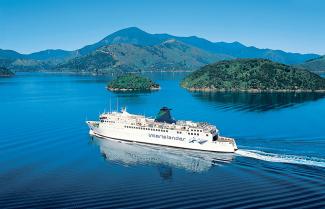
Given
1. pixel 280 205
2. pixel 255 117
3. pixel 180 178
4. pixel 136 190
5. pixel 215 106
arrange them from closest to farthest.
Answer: pixel 280 205
pixel 136 190
pixel 180 178
pixel 255 117
pixel 215 106

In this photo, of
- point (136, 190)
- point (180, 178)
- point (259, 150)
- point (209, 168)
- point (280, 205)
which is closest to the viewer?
point (280, 205)

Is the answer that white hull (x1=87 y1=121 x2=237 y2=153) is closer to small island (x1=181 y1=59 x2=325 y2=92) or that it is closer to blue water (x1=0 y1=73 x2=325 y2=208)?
blue water (x1=0 y1=73 x2=325 y2=208)

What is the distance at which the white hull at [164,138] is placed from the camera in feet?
199

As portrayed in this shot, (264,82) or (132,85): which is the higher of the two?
(264,82)

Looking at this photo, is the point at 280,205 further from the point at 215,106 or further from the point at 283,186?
the point at 215,106

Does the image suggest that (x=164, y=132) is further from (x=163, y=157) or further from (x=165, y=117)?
(x=163, y=157)

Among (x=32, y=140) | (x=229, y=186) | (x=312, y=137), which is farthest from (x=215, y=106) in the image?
(x=229, y=186)

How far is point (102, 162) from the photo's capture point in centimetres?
5584

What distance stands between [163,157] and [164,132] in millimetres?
7315

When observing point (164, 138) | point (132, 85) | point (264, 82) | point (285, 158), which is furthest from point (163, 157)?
point (264, 82)

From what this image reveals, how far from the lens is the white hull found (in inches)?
2386

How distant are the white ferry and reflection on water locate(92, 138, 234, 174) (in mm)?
1468

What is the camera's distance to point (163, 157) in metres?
58.5

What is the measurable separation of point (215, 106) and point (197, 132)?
186 ft
